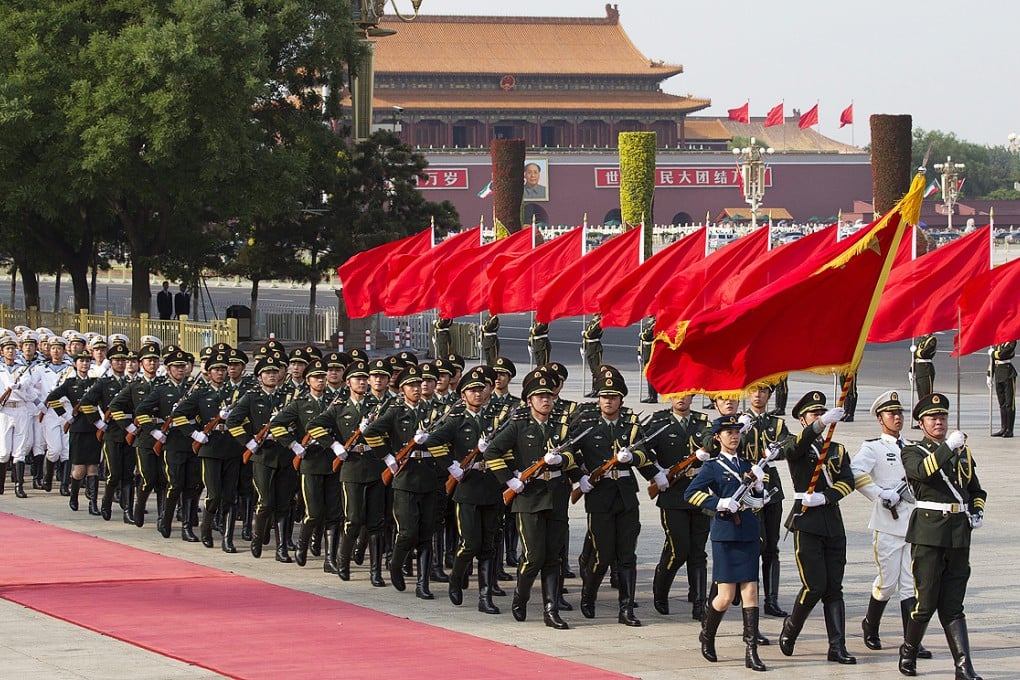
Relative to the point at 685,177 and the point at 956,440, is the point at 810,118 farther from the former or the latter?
the point at 956,440

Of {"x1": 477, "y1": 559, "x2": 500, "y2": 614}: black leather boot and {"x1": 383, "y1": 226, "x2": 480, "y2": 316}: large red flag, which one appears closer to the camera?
{"x1": 477, "y1": 559, "x2": 500, "y2": 614}: black leather boot

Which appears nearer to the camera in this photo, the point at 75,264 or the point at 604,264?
the point at 604,264

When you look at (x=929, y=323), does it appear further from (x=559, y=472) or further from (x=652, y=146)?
(x=652, y=146)

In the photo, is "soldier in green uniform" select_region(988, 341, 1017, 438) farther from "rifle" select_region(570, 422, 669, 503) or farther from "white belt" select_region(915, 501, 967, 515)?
"white belt" select_region(915, 501, 967, 515)

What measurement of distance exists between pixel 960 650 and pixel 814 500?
43.3 inches

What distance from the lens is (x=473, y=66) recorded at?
81938mm

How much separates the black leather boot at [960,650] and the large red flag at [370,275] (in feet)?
45.7

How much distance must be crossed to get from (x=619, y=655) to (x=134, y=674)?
98.8 inches

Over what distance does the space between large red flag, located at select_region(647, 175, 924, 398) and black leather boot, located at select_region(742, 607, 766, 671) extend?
1.15 metres

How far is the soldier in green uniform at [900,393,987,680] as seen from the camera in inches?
335

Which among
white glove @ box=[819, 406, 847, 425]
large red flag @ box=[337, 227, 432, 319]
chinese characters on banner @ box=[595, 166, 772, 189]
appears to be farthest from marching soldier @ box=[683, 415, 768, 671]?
Answer: chinese characters on banner @ box=[595, 166, 772, 189]

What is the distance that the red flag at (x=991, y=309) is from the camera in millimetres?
17078

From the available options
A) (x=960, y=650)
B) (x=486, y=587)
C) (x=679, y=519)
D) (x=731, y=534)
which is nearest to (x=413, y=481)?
(x=486, y=587)

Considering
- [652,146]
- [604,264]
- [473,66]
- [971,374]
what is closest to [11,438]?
[604,264]
